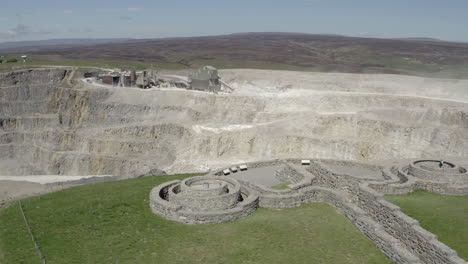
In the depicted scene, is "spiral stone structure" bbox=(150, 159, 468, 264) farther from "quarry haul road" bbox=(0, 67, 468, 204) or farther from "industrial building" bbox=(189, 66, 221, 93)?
"industrial building" bbox=(189, 66, 221, 93)

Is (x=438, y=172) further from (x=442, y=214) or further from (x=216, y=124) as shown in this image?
(x=216, y=124)

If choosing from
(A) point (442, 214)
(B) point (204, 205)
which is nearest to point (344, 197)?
(A) point (442, 214)

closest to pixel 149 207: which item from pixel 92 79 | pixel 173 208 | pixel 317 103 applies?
pixel 173 208

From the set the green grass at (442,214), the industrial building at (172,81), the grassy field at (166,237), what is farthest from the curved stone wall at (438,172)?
the industrial building at (172,81)

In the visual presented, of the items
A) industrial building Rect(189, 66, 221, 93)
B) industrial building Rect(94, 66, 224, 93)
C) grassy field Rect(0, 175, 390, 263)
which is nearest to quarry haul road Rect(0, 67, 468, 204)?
industrial building Rect(94, 66, 224, 93)

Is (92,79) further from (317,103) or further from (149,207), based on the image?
(149,207)

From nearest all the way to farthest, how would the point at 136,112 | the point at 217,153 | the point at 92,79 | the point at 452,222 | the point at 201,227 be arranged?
the point at 452,222
the point at 201,227
the point at 217,153
the point at 136,112
the point at 92,79
